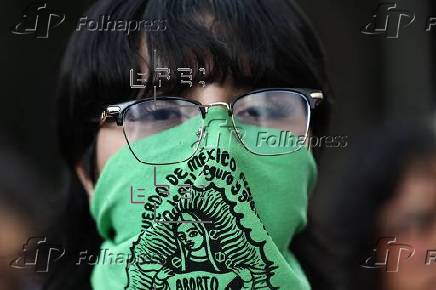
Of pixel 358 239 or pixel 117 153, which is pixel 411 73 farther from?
pixel 117 153

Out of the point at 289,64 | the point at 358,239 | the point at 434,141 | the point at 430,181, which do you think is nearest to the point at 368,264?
the point at 358,239

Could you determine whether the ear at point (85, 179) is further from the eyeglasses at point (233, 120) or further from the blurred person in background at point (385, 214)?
the blurred person in background at point (385, 214)

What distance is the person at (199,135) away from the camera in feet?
3.45

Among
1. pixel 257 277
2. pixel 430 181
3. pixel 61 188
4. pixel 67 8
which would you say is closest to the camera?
pixel 257 277

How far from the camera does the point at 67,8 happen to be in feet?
4.05

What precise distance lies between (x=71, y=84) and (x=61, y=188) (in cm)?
31
